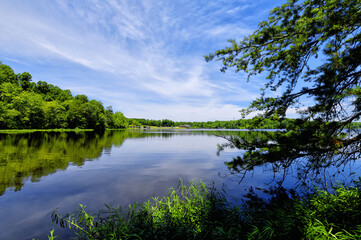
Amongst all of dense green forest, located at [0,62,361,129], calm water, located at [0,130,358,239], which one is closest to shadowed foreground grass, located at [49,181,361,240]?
calm water, located at [0,130,358,239]

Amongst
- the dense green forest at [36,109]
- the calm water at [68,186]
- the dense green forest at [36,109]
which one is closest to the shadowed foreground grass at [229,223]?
the calm water at [68,186]

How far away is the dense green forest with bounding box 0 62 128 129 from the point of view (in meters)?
46.7

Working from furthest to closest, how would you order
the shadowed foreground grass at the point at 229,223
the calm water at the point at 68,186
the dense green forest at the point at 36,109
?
the dense green forest at the point at 36,109, the calm water at the point at 68,186, the shadowed foreground grass at the point at 229,223

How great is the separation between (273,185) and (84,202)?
10128 mm

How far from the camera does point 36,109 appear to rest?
52.5 meters

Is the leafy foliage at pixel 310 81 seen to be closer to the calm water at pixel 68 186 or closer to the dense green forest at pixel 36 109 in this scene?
the calm water at pixel 68 186

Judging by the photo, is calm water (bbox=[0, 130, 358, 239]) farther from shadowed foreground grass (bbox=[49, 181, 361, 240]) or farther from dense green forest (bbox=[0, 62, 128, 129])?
dense green forest (bbox=[0, 62, 128, 129])

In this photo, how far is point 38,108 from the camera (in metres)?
53.0

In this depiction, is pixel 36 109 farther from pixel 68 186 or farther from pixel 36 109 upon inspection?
pixel 68 186

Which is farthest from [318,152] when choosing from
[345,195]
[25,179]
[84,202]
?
[25,179]

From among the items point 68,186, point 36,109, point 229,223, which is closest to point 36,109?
point 36,109

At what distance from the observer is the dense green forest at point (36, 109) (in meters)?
46.7

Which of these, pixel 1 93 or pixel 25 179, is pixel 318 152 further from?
pixel 1 93

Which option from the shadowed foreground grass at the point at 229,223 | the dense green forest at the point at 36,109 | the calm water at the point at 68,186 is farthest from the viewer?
the dense green forest at the point at 36,109
